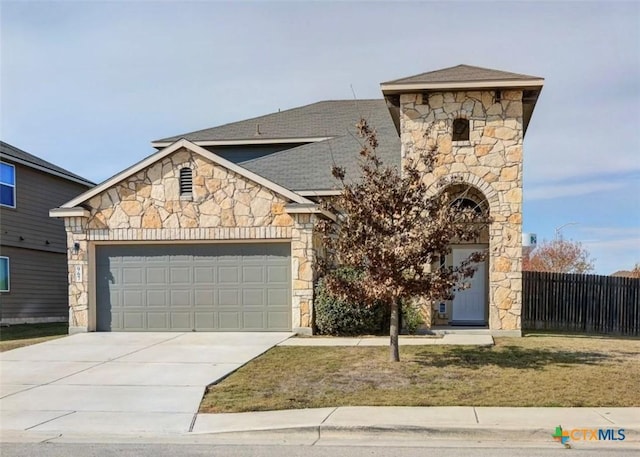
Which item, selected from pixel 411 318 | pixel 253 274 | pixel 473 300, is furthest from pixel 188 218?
pixel 473 300

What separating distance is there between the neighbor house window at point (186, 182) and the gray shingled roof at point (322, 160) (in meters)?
3.07

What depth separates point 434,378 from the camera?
9.86m

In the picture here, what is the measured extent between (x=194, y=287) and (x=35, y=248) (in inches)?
371

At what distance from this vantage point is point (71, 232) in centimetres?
1661

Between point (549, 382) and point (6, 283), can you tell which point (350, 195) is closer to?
point (549, 382)

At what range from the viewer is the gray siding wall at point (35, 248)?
21078 mm

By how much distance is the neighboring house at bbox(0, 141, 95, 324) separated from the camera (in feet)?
68.5

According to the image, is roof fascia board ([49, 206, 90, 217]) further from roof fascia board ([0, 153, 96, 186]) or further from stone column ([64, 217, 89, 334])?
roof fascia board ([0, 153, 96, 186])

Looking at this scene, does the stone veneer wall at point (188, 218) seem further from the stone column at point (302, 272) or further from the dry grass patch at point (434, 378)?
the dry grass patch at point (434, 378)

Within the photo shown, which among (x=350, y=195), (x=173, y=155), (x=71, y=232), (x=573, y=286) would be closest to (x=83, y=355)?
(x=71, y=232)

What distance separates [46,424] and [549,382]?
24.3 ft

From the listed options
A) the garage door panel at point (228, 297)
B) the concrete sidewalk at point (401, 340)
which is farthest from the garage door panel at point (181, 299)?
the concrete sidewalk at point (401, 340)

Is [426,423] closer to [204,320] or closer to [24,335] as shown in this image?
[204,320]

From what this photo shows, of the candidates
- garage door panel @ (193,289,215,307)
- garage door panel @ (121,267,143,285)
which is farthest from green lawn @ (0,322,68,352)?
garage door panel @ (193,289,215,307)
